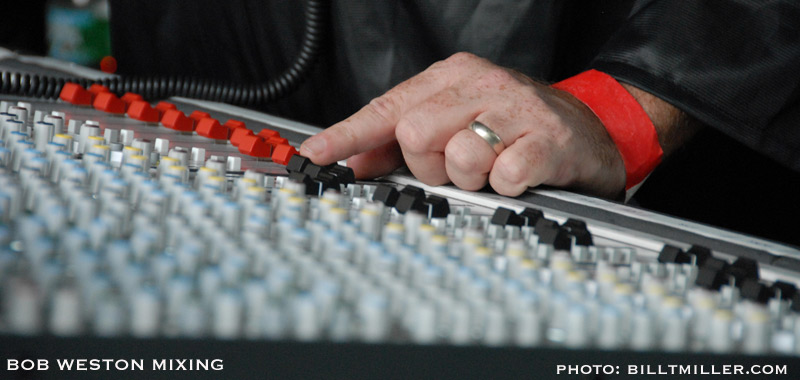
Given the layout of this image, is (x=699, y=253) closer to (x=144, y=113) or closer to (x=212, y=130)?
(x=212, y=130)

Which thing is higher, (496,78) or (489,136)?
(496,78)

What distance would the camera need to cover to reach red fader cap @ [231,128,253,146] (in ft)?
3.23

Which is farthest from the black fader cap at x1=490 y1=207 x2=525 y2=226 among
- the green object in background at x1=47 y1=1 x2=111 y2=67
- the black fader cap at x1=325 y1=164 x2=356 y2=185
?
the green object in background at x1=47 y1=1 x2=111 y2=67

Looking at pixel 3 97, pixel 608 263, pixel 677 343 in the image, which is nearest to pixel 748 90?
pixel 608 263

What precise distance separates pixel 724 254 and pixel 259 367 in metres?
0.48

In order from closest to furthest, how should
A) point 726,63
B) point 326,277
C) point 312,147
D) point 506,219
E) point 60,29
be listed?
point 326,277 → point 506,219 → point 312,147 → point 726,63 → point 60,29

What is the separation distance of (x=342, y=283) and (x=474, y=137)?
0.53 metres

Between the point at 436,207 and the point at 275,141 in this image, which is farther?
the point at 275,141

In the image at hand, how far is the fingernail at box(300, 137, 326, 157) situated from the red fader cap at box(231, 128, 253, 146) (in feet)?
0.33

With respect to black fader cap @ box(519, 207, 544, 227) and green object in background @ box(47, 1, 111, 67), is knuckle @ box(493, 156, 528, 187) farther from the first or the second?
green object in background @ box(47, 1, 111, 67)

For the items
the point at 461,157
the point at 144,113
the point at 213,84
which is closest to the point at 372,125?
the point at 461,157

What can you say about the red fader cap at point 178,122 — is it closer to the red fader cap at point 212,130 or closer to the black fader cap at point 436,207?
the red fader cap at point 212,130

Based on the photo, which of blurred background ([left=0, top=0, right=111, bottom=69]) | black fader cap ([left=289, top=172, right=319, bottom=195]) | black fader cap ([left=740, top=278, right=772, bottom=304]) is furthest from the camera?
blurred background ([left=0, top=0, right=111, bottom=69])

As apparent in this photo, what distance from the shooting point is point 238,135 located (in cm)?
99
